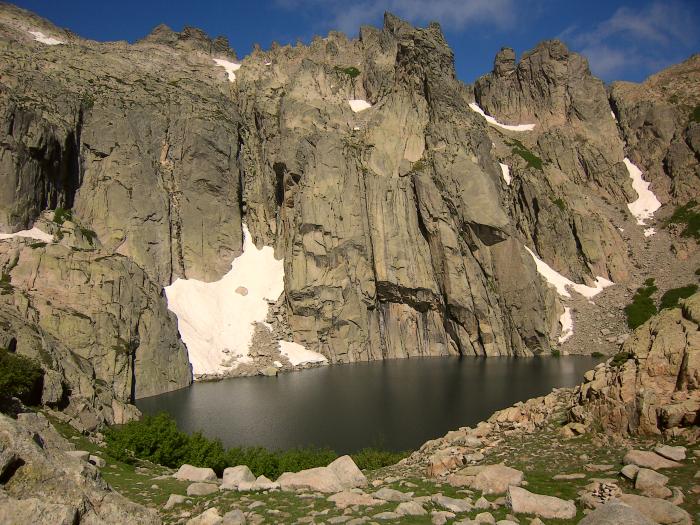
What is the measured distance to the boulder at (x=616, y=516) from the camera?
25.3 ft

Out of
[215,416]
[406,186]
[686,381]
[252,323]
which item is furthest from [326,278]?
[686,381]

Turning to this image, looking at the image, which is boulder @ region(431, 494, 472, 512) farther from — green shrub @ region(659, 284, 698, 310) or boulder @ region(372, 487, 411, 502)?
green shrub @ region(659, 284, 698, 310)

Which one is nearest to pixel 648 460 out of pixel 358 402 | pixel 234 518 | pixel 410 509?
pixel 410 509

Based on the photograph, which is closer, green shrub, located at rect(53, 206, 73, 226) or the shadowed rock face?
green shrub, located at rect(53, 206, 73, 226)

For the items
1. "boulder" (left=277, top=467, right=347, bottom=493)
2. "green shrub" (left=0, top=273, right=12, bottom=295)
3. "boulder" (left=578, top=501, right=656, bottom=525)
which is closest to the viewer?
"boulder" (left=578, top=501, right=656, bottom=525)

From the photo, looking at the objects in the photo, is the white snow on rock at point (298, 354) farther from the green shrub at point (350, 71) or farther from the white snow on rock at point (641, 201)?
the white snow on rock at point (641, 201)

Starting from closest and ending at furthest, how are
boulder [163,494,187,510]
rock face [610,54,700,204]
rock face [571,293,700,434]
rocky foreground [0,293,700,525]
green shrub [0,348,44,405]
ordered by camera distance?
1. rocky foreground [0,293,700,525]
2. boulder [163,494,187,510]
3. rock face [571,293,700,434]
4. green shrub [0,348,44,405]
5. rock face [610,54,700,204]

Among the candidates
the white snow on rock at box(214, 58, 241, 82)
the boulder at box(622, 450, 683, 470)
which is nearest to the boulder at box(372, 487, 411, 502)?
the boulder at box(622, 450, 683, 470)

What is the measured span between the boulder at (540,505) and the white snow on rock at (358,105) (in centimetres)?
10727

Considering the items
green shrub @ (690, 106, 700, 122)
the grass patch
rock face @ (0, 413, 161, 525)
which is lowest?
rock face @ (0, 413, 161, 525)

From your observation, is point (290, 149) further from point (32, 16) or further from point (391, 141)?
point (32, 16)

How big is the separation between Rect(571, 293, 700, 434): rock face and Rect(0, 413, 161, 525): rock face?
48.1ft

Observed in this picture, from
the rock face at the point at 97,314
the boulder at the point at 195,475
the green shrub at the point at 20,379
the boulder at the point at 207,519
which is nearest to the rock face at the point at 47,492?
the boulder at the point at 207,519

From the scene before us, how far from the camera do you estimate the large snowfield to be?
70875 mm
